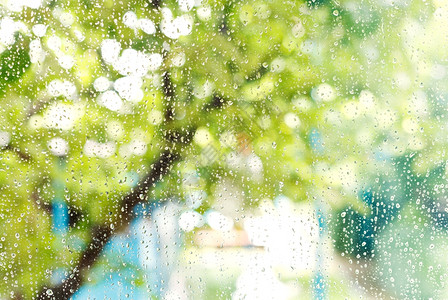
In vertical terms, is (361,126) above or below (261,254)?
above

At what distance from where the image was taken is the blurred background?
130 cm

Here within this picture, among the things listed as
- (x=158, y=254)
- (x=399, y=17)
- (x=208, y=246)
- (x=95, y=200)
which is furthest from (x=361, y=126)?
(x=95, y=200)

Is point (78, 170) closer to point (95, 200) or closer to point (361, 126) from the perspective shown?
point (95, 200)

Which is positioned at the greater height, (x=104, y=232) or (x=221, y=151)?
(x=221, y=151)

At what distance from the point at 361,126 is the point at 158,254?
74 centimetres

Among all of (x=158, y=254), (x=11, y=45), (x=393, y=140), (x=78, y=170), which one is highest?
(x=11, y=45)

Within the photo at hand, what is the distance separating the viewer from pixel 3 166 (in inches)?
56.4

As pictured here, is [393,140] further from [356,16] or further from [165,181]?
[165,181]

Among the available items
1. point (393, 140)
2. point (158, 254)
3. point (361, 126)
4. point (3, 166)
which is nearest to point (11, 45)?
point (3, 166)

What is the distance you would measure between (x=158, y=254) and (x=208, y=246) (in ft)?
0.51

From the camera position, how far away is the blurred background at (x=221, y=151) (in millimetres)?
1297

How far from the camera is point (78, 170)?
55.9 inches

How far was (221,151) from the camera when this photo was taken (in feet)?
4.67

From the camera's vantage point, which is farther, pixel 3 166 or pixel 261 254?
pixel 3 166
